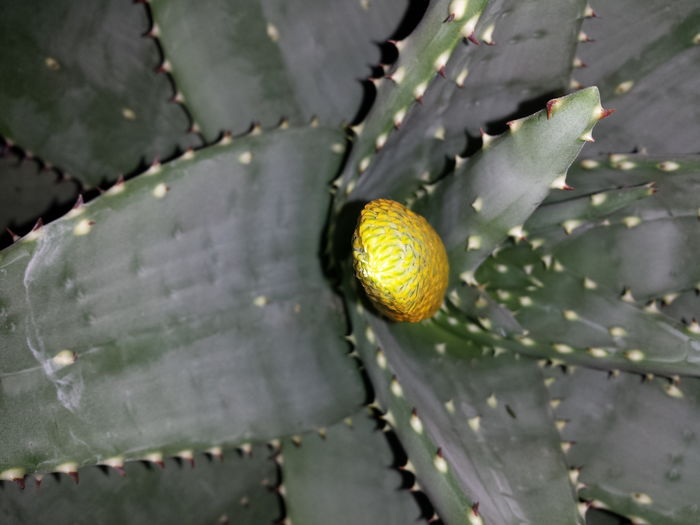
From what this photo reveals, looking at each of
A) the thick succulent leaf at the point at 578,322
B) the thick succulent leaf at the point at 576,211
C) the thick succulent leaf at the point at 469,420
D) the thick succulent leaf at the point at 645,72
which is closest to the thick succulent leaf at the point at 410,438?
the thick succulent leaf at the point at 469,420

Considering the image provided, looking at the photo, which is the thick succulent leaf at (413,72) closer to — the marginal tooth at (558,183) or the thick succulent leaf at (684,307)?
the marginal tooth at (558,183)

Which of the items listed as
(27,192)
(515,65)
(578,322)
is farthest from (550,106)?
(27,192)

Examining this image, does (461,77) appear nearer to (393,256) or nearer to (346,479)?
(393,256)

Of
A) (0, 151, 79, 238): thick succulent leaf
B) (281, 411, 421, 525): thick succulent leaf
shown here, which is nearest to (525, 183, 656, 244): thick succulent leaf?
(281, 411, 421, 525): thick succulent leaf

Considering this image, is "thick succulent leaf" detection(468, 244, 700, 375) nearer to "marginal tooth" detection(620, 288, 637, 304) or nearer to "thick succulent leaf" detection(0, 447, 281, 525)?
"marginal tooth" detection(620, 288, 637, 304)

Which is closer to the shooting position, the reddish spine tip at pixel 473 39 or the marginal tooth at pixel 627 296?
the reddish spine tip at pixel 473 39

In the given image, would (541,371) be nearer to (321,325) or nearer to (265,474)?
(321,325)
